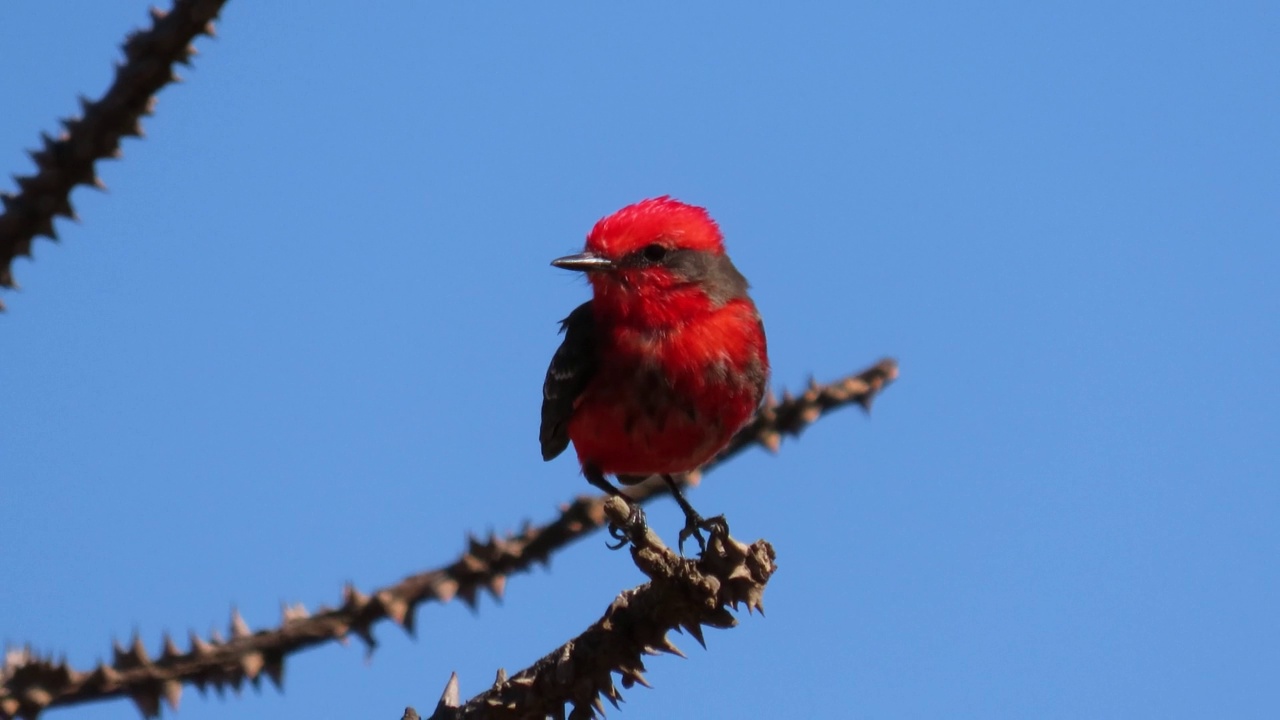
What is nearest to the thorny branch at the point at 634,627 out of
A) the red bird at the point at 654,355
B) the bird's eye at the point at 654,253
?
the red bird at the point at 654,355

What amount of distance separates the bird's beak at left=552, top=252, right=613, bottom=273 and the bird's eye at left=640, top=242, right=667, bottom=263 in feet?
0.61

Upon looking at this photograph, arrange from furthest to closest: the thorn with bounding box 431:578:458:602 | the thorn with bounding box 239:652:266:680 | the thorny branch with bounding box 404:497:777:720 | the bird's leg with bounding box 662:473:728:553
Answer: the bird's leg with bounding box 662:473:728:553 → the thorny branch with bounding box 404:497:777:720 → the thorn with bounding box 431:578:458:602 → the thorn with bounding box 239:652:266:680

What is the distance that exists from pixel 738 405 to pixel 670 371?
366 mm

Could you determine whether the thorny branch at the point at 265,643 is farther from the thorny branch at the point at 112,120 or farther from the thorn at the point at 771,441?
the thorny branch at the point at 112,120

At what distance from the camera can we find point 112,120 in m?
2.44

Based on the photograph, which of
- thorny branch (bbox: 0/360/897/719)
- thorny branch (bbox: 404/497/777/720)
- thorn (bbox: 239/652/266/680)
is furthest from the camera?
thorny branch (bbox: 404/497/777/720)

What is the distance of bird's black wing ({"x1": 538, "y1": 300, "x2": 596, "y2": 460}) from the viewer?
6066 mm

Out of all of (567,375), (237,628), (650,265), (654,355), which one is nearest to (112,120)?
(237,628)

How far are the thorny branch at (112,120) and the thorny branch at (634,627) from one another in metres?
1.18

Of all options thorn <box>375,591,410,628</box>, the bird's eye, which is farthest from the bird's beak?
thorn <box>375,591,410,628</box>

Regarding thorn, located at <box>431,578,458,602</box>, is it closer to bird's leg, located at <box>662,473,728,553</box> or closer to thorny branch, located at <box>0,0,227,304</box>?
thorny branch, located at <box>0,0,227,304</box>

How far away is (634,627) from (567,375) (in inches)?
124

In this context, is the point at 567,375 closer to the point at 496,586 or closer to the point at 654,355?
the point at 654,355

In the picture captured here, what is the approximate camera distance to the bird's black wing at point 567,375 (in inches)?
239
